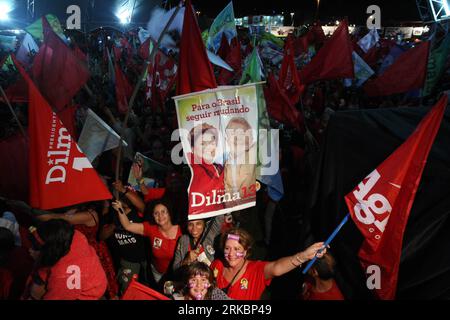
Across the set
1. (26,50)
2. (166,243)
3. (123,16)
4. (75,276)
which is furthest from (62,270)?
(123,16)

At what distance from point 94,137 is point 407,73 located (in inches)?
260

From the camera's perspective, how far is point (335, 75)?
25.4 feet

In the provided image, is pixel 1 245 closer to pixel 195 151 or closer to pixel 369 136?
pixel 195 151

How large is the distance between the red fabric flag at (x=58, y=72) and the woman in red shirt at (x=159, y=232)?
7.84 feet

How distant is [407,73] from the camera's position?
7.76 m

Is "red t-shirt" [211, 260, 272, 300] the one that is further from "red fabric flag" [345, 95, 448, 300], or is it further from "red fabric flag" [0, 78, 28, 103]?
"red fabric flag" [0, 78, 28, 103]

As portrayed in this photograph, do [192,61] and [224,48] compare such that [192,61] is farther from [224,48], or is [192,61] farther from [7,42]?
[7,42]

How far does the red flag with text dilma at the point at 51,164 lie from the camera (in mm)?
3492

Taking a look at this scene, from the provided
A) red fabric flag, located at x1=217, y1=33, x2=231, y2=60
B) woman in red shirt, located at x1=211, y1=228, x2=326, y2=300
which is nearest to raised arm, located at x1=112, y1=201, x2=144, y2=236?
woman in red shirt, located at x1=211, y1=228, x2=326, y2=300

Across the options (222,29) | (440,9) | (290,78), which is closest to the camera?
(290,78)

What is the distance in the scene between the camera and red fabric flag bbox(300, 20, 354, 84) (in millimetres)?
7668

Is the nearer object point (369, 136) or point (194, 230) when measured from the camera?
point (369, 136)
